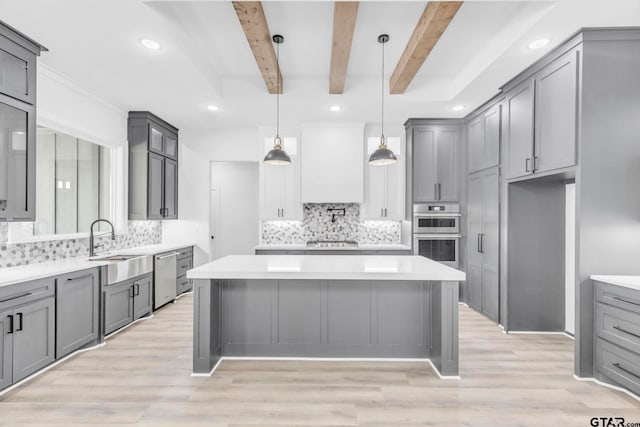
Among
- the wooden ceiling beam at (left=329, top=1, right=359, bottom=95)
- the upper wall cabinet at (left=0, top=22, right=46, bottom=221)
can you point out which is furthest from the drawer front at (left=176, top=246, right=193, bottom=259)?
the wooden ceiling beam at (left=329, top=1, right=359, bottom=95)

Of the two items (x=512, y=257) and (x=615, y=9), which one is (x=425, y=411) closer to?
(x=512, y=257)

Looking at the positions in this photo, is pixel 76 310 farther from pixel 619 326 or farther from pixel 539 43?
pixel 539 43

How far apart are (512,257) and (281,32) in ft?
11.1

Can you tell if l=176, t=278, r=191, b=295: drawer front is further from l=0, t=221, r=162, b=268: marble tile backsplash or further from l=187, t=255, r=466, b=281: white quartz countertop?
l=187, t=255, r=466, b=281: white quartz countertop

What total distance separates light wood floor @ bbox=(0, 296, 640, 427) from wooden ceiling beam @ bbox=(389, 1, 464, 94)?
2.82m

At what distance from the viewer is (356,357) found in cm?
304

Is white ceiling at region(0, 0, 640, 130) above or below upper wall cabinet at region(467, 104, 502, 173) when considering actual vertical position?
above

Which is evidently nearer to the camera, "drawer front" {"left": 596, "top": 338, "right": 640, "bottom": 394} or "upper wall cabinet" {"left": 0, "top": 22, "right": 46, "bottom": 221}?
"drawer front" {"left": 596, "top": 338, "right": 640, "bottom": 394}

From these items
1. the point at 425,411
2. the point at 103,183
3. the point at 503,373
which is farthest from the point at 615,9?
the point at 103,183

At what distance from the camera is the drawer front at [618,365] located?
2.37m

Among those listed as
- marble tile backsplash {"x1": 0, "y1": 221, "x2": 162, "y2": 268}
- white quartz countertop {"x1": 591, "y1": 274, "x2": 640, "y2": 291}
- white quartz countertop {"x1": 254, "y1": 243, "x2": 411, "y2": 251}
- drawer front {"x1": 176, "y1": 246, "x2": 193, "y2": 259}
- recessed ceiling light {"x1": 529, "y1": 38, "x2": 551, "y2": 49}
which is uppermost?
recessed ceiling light {"x1": 529, "y1": 38, "x2": 551, "y2": 49}

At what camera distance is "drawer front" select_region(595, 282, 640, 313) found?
7.76 feet

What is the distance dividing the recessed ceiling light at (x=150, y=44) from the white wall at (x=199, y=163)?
2824mm

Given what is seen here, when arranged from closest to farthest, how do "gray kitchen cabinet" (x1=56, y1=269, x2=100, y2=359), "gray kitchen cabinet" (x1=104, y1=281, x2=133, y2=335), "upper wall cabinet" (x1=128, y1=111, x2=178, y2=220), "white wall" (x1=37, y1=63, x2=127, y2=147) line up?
"gray kitchen cabinet" (x1=56, y1=269, x2=100, y2=359)
"white wall" (x1=37, y1=63, x2=127, y2=147)
"gray kitchen cabinet" (x1=104, y1=281, x2=133, y2=335)
"upper wall cabinet" (x1=128, y1=111, x2=178, y2=220)
